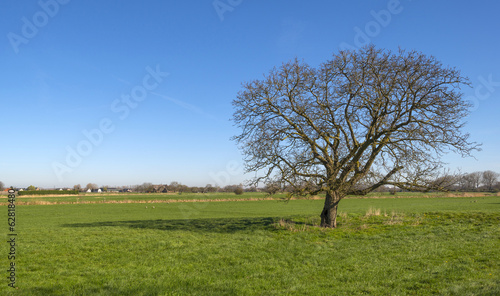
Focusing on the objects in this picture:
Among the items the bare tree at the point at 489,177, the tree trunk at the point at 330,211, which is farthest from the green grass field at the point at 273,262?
the bare tree at the point at 489,177

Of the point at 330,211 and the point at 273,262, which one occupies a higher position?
the point at 330,211

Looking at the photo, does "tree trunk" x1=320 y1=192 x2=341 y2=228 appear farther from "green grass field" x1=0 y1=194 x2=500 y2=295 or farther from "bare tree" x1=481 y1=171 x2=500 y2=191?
"bare tree" x1=481 y1=171 x2=500 y2=191

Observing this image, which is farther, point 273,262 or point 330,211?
point 330,211

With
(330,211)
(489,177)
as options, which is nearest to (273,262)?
(330,211)

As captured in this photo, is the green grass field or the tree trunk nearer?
the green grass field

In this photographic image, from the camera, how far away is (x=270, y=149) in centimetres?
1947

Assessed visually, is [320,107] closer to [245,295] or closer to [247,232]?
[247,232]

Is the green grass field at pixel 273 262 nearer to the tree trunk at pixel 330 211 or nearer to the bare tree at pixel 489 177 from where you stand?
the tree trunk at pixel 330 211

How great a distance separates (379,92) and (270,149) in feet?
24.3

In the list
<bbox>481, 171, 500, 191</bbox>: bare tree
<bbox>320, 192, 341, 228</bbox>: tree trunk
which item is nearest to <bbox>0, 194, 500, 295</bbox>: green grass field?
<bbox>320, 192, 341, 228</bbox>: tree trunk

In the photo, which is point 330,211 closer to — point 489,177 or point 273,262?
point 273,262

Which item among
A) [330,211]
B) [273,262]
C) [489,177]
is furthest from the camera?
[489,177]

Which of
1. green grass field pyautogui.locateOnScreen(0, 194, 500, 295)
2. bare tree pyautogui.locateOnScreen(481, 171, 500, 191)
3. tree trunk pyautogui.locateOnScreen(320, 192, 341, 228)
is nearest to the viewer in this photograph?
green grass field pyautogui.locateOnScreen(0, 194, 500, 295)

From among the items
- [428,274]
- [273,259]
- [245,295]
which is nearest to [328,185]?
[273,259]
